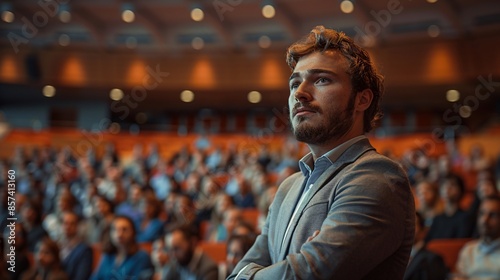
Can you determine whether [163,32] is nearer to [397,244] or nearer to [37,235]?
[37,235]

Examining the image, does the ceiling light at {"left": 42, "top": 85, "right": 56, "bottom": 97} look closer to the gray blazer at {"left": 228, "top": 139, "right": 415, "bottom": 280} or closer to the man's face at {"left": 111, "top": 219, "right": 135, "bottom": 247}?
the man's face at {"left": 111, "top": 219, "right": 135, "bottom": 247}

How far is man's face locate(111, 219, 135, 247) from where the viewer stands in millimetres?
Result: 3465

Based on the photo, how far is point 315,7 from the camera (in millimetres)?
11227

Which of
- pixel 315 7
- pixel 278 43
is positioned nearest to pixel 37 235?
pixel 315 7

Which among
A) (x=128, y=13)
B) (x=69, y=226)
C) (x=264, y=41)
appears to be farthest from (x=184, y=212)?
(x=264, y=41)

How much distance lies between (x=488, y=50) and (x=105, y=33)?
8.39 meters

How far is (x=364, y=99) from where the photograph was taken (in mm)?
1201

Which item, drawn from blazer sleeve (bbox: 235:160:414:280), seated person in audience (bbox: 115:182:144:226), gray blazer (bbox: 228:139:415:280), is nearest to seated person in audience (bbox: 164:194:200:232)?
seated person in audience (bbox: 115:182:144:226)

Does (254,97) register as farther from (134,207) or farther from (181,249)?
(181,249)

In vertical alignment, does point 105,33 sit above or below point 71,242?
above

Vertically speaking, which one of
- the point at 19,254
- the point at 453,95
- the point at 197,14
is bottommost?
the point at 19,254

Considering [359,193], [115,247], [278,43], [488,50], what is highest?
[278,43]

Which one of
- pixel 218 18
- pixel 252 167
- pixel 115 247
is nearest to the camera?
pixel 115 247

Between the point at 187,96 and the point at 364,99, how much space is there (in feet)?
43.9
